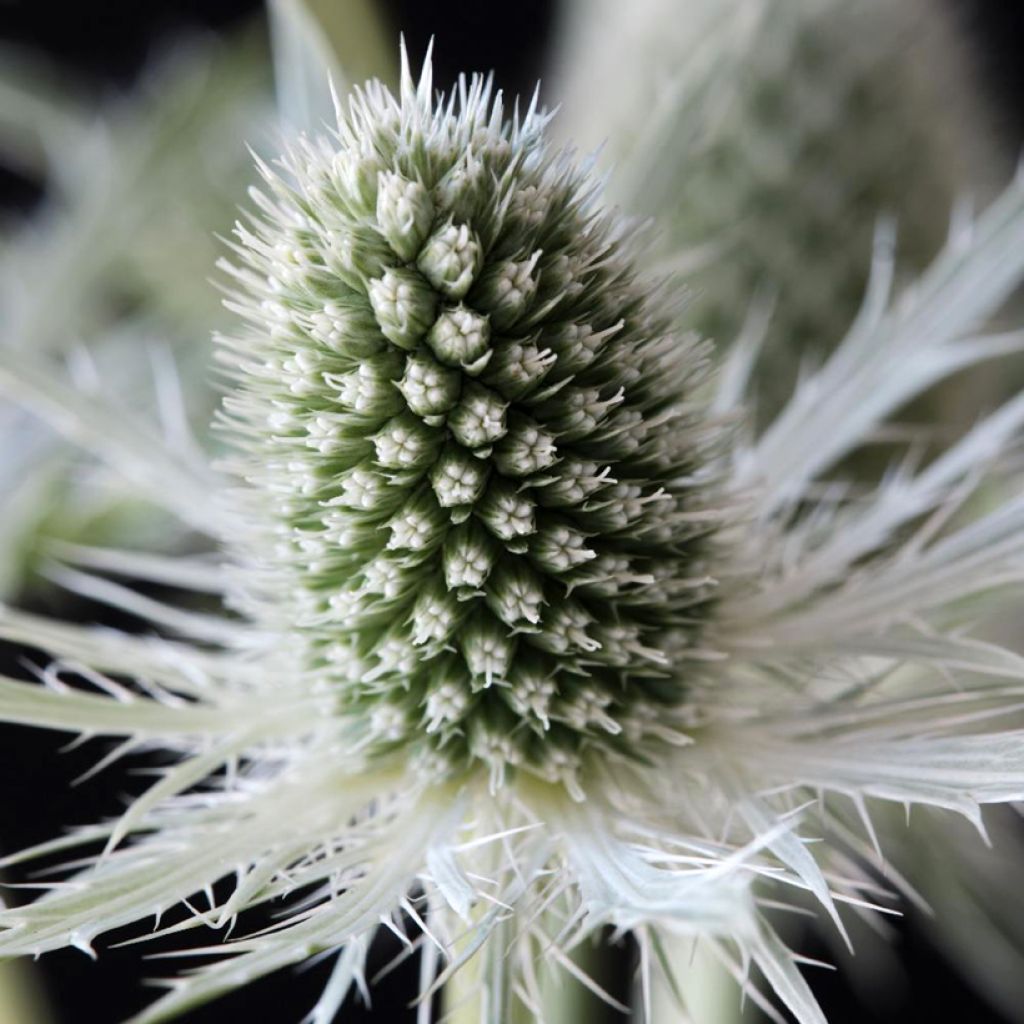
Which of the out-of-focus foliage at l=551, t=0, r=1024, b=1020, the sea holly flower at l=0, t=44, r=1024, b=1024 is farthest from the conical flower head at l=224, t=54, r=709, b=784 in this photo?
the out-of-focus foliage at l=551, t=0, r=1024, b=1020

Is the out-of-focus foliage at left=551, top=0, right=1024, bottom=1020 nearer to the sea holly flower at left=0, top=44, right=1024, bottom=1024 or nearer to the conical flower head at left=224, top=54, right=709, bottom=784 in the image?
the sea holly flower at left=0, top=44, right=1024, bottom=1024

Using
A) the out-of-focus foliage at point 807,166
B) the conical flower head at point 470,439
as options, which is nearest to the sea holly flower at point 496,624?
the conical flower head at point 470,439

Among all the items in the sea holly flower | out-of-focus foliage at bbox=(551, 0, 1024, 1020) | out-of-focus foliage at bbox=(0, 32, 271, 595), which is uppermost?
out-of-focus foliage at bbox=(0, 32, 271, 595)

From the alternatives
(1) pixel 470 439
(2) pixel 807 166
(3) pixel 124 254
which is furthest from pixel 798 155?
(3) pixel 124 254

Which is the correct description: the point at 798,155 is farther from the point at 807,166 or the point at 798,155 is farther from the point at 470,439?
the point at 470,439

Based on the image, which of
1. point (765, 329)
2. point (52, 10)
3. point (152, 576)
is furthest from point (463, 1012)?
point (52, 10)

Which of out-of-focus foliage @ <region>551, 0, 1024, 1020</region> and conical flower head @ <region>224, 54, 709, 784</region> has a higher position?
out-of-focus foliage @ <region>551, 0, 1024, 1020</region>

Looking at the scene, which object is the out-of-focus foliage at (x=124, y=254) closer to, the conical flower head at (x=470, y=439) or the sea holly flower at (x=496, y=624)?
the sea holly flower at (x=496, y=624)
